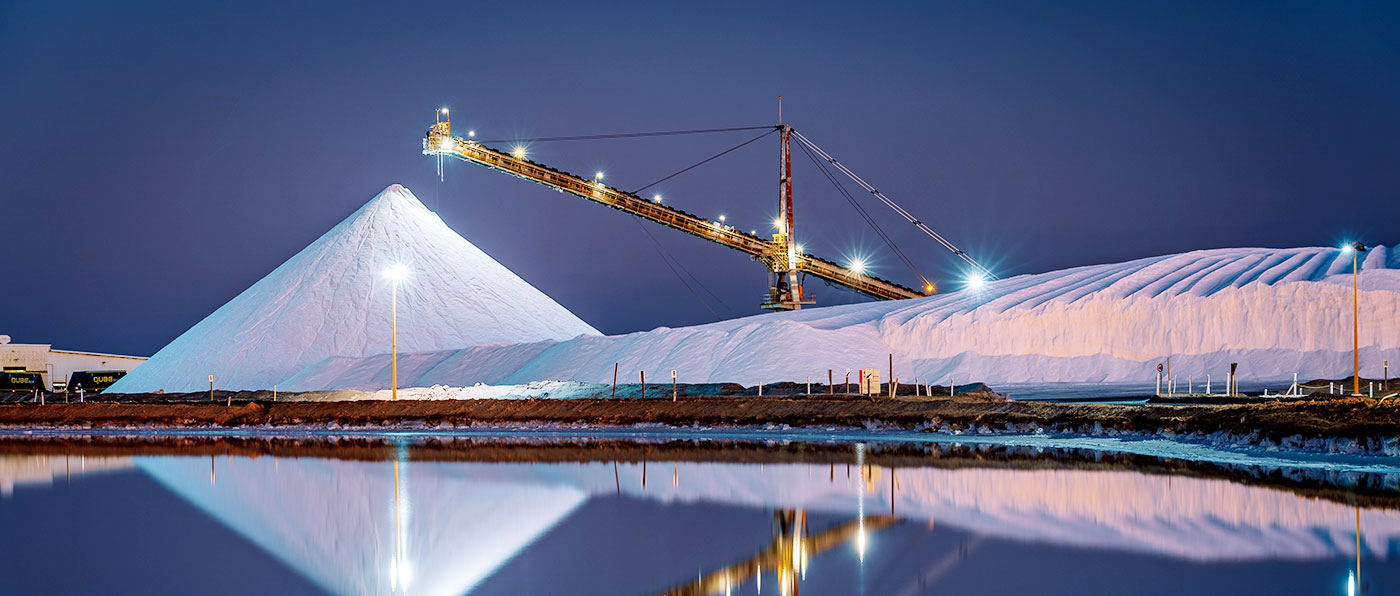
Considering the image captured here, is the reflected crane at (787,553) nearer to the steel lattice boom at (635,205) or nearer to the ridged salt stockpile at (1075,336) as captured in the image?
the ridged salt stockpile at (1075,336)

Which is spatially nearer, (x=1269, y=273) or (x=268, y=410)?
(x=268, y=410)

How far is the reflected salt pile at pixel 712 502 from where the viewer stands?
38.6 feet

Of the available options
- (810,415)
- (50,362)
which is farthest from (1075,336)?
(50,362)

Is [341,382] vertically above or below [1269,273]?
below

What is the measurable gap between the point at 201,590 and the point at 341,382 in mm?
39992

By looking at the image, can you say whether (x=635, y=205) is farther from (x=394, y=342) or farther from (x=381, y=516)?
(x=381, y=516)

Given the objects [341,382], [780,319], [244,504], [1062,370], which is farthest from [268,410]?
[1062,370]

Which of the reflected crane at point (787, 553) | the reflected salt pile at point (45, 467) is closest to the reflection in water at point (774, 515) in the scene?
the reflected crane at point (787, 553)

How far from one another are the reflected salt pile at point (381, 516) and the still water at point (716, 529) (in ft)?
0.17

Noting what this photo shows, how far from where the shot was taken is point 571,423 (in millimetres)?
32688

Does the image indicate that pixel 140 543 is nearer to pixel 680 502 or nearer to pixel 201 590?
pixel 201 590

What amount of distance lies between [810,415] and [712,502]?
14.4 metres

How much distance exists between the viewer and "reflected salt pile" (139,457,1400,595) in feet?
38.6

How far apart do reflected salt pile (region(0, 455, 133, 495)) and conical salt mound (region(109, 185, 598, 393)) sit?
23950 millimetres
